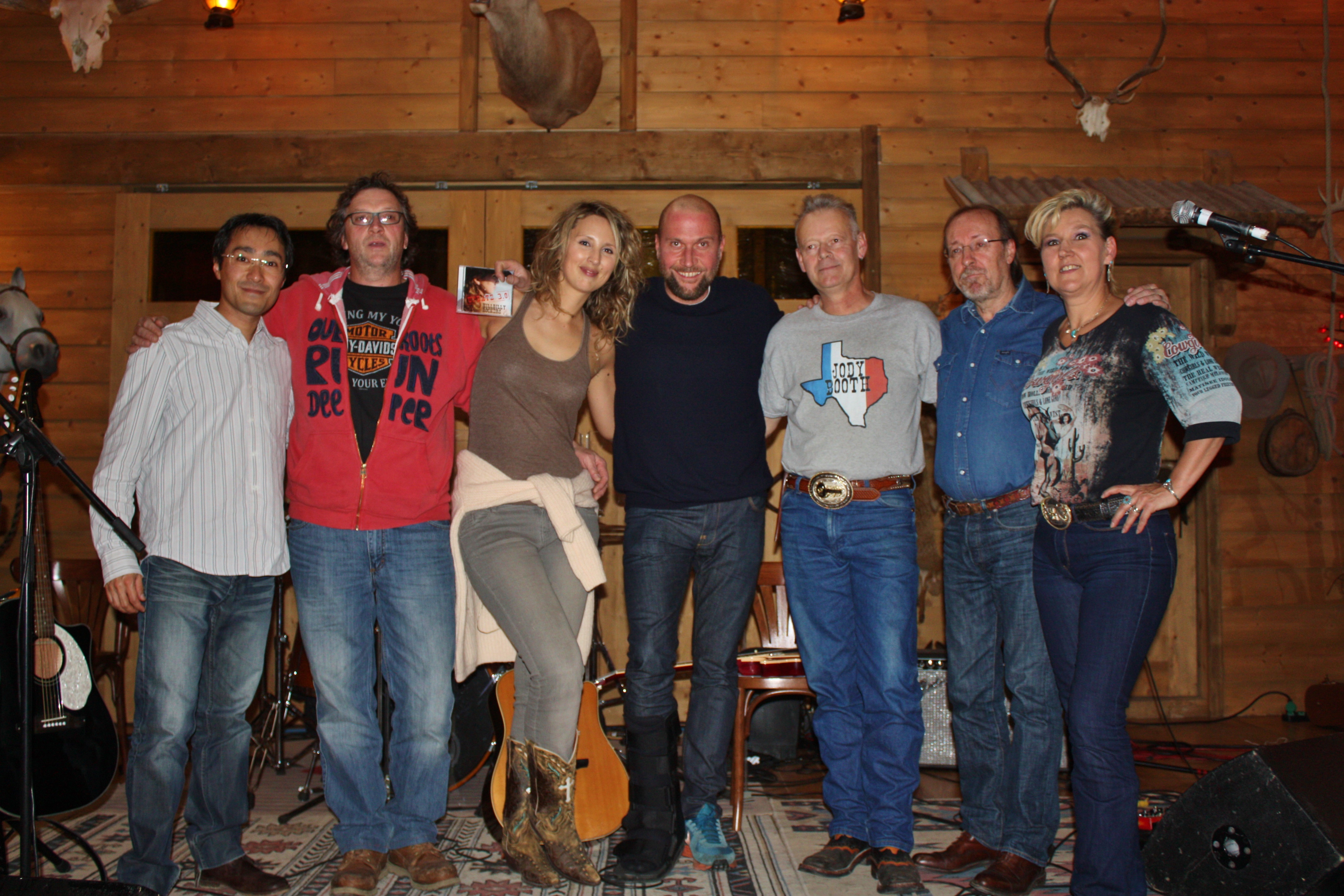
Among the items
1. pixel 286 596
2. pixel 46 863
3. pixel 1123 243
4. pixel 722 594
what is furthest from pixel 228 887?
pixel 1123 243

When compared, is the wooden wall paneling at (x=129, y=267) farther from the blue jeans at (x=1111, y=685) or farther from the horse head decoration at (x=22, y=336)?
the blue jeans at (x=1111, y=685)

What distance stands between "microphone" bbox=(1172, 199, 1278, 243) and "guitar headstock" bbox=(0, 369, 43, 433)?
2779mm


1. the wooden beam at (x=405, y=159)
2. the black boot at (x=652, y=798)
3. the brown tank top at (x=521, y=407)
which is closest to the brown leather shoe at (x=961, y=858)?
the black boot at (x=652, y=798)

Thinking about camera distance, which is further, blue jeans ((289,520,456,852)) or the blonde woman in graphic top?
blue jeans ((289,520,456,852))

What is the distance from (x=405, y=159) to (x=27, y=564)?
3323 millimetres

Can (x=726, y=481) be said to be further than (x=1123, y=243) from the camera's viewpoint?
No

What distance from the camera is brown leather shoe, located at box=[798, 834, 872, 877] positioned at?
8.63 ft

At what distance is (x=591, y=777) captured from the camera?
3.00 m

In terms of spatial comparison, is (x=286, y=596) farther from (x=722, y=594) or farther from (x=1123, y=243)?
(x=1123, y=243)

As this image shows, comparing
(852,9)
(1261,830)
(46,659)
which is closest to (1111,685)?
(1261,830)

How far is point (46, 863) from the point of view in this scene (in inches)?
113

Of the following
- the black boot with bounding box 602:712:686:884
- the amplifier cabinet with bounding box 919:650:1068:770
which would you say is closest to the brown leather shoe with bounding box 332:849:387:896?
the black boot with bounding box 602:712:686:884

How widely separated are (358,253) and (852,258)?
1.49 metres

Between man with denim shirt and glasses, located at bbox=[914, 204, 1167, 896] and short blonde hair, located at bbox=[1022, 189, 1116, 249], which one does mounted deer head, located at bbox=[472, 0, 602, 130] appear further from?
short blonde hair, located at bbox=[1022, 189, 1116, 249]
